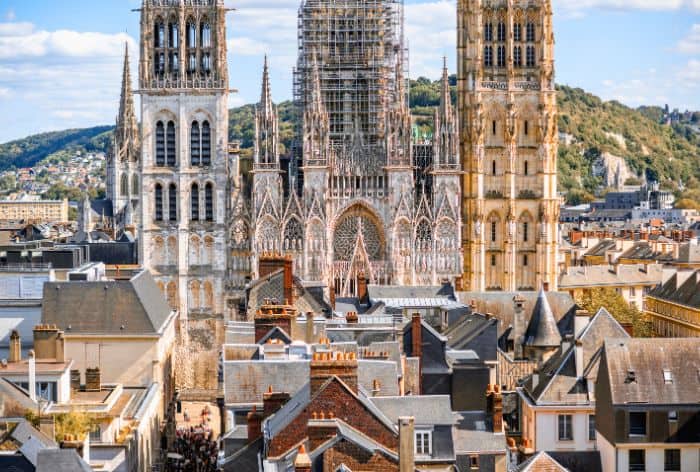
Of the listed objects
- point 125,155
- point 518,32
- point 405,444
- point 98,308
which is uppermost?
point 518,32

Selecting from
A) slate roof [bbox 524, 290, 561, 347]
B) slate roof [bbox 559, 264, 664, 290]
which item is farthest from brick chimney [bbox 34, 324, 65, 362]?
slate roof [bbox 559, 264, 664, 290]

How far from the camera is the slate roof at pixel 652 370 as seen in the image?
5309 centimetres

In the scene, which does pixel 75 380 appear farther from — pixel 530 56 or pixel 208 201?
pixel 530 56

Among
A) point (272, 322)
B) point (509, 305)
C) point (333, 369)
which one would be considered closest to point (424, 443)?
point (333, 369)

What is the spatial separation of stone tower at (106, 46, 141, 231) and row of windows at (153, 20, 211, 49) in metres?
A: 65.2

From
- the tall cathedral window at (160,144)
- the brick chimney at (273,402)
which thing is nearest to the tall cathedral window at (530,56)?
the tall cathedral window at (160,144)

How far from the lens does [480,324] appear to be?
73812 millimetres

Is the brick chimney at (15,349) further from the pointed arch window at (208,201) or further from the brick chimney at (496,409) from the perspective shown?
the pointed arch window at (208,201)

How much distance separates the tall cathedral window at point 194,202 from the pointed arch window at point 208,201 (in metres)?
0.61

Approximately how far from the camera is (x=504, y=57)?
11644 cm

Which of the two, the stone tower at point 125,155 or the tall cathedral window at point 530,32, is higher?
the tall cathedral window at point 530,32

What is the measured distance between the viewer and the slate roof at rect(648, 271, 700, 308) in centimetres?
9981

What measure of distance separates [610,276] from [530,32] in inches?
1021

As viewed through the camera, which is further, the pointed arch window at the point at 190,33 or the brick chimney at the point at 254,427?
the pointed arch window at the point at 190,33
